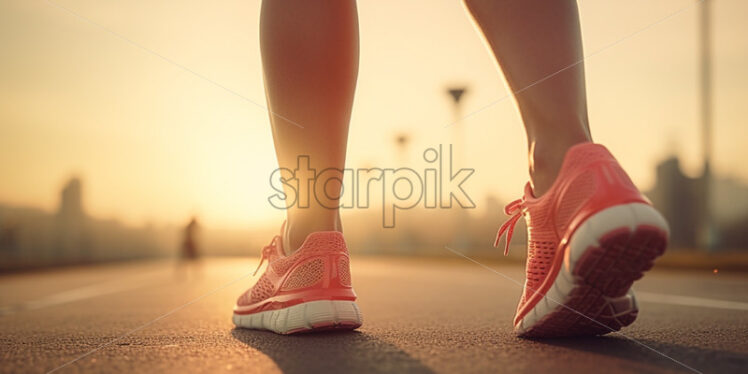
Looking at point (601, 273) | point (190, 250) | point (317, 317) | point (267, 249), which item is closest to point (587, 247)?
point (601, 273)

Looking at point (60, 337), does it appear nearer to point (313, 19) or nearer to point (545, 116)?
point (313, 19)

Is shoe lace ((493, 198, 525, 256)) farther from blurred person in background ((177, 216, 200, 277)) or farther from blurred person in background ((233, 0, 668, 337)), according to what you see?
blurred person in background ((177, 216, 200, 277))

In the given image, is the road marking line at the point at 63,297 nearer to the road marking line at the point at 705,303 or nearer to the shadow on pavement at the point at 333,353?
the shadow on pavement at the point at 333,353

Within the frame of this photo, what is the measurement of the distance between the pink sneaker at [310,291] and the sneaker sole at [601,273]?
1.63 ft

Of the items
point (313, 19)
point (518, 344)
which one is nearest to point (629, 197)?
point (518, 344)

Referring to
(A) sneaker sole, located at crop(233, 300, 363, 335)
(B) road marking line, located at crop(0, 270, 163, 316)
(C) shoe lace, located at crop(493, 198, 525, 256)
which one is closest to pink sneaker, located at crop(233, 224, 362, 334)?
(A) sneaker sole, located at crop(233, 300, 363, 335)

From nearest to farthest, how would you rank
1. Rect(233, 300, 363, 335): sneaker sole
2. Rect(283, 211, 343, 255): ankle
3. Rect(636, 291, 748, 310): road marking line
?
Rect(233, 300, 363, 335): sneaker sole, Rect(283, 211, 343, 255): ankle, Rect(636, 291, 748, 310): road marking line

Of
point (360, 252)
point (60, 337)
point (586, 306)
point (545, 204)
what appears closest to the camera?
point (586, 306)

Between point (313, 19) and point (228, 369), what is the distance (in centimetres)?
109

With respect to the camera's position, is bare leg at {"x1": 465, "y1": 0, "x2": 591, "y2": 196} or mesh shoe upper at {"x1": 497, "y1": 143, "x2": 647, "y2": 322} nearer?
mesh shoe upper at {"x1": 497, "y1": 143, "x2": 647, "y2": 322}

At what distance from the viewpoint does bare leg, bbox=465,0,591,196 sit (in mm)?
1570

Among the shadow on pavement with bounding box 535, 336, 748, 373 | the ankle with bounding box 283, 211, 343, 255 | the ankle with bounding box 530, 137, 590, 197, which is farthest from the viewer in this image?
the ankle with bounding box 283, 211, 343, 255

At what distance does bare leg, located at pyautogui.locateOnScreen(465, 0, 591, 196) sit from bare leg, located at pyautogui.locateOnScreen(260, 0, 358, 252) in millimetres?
468

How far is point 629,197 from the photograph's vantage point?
1366 millimetres
